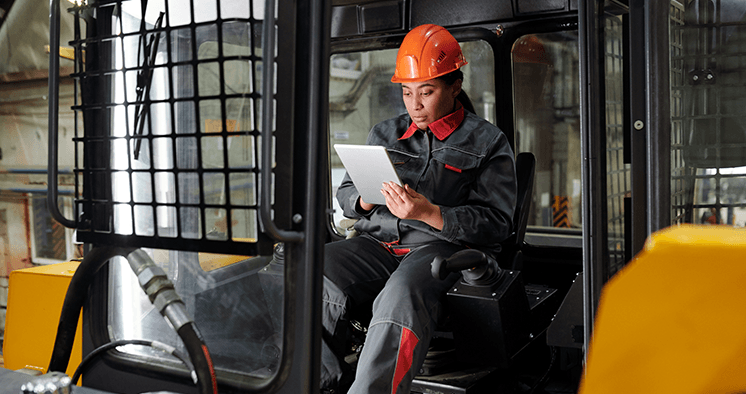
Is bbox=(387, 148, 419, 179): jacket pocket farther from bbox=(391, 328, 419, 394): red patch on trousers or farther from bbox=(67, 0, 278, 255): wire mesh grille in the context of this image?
bbox=(67, 0, 278, 255): wire mesh grille

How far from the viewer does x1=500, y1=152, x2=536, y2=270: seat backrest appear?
116 inches

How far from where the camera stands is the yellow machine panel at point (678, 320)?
0.48 metres

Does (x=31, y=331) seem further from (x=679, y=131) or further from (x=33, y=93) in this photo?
(x=33, y=93)

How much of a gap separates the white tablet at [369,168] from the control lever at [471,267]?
393 millimetres

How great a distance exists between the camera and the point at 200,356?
4.67 feet

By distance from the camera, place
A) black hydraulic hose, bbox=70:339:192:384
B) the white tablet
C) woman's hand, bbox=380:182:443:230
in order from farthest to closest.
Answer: woman's hand, bbox=380:182:443:230 < the white tablet < black hydraulic hose, bbox=70:339:192:384

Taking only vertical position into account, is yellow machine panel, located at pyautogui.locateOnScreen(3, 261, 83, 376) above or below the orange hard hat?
below

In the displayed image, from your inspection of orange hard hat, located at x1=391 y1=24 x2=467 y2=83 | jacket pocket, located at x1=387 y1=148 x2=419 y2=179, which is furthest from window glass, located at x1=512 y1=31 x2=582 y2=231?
jacket pocket, located at x1=387 y1=148 x2=419 y2=179

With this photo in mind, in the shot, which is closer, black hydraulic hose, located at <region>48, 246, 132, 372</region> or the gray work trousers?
black hydraulic hose, located at <region>48, 246, 132, 372</region>

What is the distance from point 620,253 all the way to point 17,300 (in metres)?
1.98

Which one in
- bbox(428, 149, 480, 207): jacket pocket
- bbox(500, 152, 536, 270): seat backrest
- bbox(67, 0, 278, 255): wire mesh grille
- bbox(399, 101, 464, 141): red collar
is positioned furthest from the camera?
bbox(500, 152, 536, 270): seat backrest

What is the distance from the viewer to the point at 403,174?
2.78 m

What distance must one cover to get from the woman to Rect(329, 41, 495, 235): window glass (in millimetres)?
838

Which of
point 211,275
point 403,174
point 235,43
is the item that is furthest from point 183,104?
point 403,174
